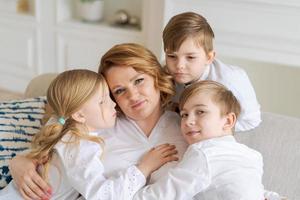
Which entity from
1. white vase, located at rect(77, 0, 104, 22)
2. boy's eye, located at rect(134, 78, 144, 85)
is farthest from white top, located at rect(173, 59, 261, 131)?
white vase, located at rect(77, 0, 104, 22)

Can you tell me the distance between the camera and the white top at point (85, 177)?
4.74ft

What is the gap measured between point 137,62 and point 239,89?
15.3 inches

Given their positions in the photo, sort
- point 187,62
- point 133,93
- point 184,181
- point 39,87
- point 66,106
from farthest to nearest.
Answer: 1. point 39,87
2. point 187,62
3. point 133,93
4. point 66,106
5. point 184,181

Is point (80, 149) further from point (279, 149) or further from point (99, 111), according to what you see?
point (279, 149)

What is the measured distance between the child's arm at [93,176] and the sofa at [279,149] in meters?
0.44

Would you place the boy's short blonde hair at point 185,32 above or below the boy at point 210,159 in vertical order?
above

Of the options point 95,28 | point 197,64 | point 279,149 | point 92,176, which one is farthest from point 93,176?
point 95,28

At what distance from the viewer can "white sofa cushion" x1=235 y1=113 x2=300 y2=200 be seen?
167cm

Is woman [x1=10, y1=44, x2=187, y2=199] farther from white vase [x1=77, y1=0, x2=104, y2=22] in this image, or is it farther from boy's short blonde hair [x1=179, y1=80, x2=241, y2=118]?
white vase [x1=77, y1=0, x2=104, y2=22]

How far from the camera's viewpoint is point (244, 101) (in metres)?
1.80

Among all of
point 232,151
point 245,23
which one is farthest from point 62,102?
point 245,23

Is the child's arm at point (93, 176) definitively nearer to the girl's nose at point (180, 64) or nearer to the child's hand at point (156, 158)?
the child's hand at point (156, 158)

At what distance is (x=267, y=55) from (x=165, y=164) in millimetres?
1683

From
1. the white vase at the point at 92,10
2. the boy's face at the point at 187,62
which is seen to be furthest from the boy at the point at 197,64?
the white vase at the point at 92,10
